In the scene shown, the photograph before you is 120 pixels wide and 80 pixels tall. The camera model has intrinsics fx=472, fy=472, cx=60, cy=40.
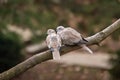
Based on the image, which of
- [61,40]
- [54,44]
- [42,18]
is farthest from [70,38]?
[42,18]

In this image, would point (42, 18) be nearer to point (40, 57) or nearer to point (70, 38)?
point (70, 38)

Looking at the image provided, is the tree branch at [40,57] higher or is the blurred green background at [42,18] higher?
the blurred green background at [42,18]

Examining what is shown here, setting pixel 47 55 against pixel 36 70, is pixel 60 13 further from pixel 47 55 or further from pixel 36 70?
pixel 47 55

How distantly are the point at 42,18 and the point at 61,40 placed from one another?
4.36 metres

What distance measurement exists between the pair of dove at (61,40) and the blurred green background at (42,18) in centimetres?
378

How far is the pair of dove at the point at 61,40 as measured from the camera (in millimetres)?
3920

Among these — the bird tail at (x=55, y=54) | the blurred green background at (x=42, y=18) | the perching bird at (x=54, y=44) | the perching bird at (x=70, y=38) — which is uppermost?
the blurred green background at (x=42, y=18)

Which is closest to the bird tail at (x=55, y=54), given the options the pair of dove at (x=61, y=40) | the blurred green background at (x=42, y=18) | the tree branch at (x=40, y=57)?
the pair of dove at (x=61, y=40)

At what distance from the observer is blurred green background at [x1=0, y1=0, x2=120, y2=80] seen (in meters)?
8.26

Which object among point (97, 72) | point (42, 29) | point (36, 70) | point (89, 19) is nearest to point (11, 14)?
point (42, 29)

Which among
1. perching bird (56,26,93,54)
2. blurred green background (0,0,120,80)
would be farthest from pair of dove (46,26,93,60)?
blurred green background (0,0,120,80)

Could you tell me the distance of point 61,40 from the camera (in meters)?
4.20

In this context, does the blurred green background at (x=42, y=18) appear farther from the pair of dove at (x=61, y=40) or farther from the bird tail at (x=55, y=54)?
the bird tail at (x=55, y=54)

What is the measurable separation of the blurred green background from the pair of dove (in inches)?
149
